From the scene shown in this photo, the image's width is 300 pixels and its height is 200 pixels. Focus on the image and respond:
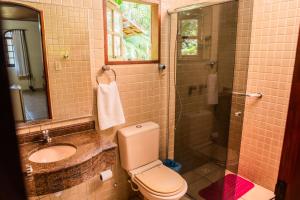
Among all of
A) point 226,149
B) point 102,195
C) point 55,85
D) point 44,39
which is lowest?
point 102,195

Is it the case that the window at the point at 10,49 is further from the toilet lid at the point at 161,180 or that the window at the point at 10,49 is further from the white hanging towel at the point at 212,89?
the white hanging towel at the point at 212,89

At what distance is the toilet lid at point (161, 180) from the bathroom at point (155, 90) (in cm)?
3

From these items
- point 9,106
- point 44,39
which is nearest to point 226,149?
point 44,39

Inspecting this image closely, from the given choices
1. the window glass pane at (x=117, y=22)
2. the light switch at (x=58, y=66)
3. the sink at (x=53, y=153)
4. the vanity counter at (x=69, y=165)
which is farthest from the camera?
the window glass pane at (x=117, y=22)

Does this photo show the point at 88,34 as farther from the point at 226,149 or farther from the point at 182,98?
the point at 226,149

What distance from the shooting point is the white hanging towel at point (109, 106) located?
6.12 ft

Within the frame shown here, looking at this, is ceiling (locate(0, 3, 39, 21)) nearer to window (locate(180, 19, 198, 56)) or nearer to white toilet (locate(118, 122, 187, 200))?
white toilet (locate(118, 122, 187, 200))

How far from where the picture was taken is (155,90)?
234 centimetres

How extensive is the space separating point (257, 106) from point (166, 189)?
1304 mm

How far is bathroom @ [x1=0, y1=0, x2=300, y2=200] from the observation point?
1604mm

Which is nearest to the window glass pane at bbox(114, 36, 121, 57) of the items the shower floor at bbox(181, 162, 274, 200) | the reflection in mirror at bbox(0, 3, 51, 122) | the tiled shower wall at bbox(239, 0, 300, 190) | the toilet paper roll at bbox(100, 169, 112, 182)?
the reflection in mirror at bbox(0, 3, 51, 122)

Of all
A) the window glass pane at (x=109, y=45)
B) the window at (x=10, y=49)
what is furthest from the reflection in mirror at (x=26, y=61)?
the window glass pane at (x=109, y=45)

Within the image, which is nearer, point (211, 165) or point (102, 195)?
point (102, 195)

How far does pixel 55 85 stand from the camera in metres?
1.74
